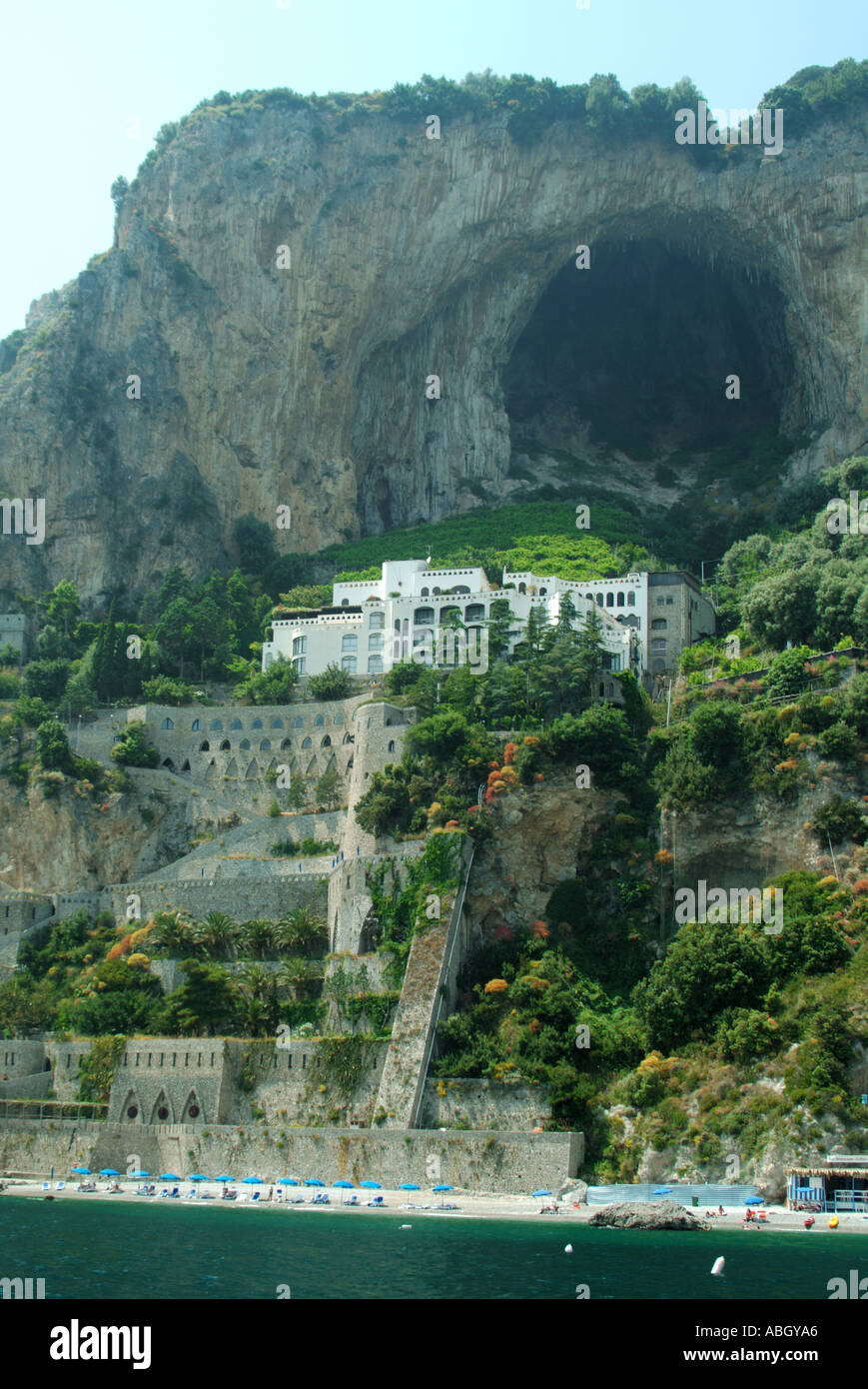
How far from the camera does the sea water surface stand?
3606 centimetres

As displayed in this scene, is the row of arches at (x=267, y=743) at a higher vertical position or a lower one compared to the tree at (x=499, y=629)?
lower

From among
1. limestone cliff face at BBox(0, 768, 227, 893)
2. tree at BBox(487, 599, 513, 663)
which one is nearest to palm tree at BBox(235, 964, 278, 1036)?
limestone cliff face at BBox(0, 768, 227, 893)

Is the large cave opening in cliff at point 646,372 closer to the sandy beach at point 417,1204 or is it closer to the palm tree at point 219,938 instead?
the palm tree at point 219,938

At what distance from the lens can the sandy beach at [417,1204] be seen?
46.8m

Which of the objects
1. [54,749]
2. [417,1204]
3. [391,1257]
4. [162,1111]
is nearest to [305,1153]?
[417,1204]

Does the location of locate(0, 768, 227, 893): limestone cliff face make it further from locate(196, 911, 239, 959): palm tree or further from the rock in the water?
the rock in the water

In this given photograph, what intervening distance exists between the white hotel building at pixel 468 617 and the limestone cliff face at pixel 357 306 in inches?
693

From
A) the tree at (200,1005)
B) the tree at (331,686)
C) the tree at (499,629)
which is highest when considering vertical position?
the tree at (499,629)

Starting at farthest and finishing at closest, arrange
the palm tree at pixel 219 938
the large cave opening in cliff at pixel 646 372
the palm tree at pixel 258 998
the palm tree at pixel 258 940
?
the large cave opening in cliff at pixel 646 372
the palm tree at pixel 219 938
the palm tree at pixel 258 940
the palm tree at pixel 258 998

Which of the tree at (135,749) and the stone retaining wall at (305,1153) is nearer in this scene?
the stone retaining wall at (305,1153)

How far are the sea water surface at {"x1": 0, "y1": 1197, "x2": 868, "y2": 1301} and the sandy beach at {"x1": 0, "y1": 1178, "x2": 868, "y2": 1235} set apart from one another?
0.56 m

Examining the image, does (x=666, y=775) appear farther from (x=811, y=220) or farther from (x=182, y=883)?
(x=811, y=220)

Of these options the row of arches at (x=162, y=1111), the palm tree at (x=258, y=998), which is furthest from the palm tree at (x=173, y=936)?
the row of arches at (x=162, y=1111)

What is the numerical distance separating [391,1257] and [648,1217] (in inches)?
380
